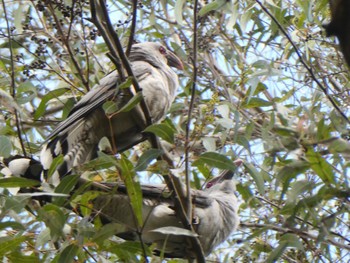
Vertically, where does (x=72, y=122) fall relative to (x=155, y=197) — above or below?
above

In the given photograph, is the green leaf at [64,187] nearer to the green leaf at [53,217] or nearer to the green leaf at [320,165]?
the green leaf at [53,217]

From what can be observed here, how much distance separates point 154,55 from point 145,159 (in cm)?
170

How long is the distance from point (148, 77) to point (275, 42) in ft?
4.87

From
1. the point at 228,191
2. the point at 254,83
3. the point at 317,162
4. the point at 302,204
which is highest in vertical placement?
the point at 254,83

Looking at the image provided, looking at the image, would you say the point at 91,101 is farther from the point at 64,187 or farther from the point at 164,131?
the point at 64,187

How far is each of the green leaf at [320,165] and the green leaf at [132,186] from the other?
0.79m

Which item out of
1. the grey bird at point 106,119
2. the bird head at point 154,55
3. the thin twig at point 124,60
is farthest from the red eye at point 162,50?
the thin twig at point 124,60

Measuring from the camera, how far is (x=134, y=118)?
3.41 metres

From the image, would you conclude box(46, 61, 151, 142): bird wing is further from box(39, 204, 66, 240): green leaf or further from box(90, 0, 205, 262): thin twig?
box(39, 204, 66, 240): green leaf

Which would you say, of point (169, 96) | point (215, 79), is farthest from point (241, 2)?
point (169, 96)

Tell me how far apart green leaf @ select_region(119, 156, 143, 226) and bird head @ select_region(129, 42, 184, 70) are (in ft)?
5.34

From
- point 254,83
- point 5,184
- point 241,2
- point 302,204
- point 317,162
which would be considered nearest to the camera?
point 317,162

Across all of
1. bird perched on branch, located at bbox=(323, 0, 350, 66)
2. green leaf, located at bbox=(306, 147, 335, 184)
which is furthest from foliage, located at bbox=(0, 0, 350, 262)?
bird perched on branch, located at bbox=(323, 0, 350, 66)

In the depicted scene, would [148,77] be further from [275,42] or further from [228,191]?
[275,42]
